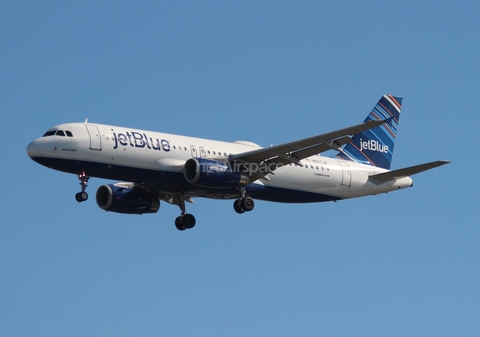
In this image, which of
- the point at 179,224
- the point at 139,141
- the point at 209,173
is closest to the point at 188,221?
the point at 179,224

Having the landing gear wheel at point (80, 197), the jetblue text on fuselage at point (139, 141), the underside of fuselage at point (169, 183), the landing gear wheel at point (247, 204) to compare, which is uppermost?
the jetblue text on fuselage at point (139, 141)

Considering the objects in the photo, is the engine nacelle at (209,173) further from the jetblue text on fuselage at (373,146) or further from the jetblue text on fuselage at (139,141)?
the jetblue text on fuselage at (373,146)

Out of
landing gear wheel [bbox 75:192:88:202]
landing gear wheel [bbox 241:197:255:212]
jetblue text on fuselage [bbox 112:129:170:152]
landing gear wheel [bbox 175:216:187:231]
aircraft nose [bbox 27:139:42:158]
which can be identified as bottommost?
landing gear wheel [bbox 75:192:88:202]

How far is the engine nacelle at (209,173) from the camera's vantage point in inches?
1918

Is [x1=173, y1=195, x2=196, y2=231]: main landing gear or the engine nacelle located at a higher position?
the engine nacelle

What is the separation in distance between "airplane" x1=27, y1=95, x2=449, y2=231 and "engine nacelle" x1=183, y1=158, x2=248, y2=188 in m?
0.05

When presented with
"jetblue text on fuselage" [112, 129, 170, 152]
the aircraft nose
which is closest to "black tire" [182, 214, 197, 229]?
"jetblue text on fuselage" [112, 129, 170, 152]

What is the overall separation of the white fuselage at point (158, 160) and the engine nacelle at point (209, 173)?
0.65 metres

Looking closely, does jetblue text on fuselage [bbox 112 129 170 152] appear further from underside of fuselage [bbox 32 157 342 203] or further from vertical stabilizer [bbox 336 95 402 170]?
vertical stabilizer [bbox 336 95 402 170]

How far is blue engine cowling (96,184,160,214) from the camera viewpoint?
177 feet

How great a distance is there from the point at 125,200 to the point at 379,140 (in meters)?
15.6

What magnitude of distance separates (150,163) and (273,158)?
20.8 ft

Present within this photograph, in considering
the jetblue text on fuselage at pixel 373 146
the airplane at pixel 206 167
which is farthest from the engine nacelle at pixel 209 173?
the jetblue text on fuselage at pixel 373 146

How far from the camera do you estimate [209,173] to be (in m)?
48.9
